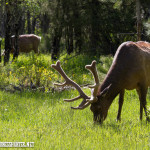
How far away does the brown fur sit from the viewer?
17.9ft

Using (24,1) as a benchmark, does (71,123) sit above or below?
below

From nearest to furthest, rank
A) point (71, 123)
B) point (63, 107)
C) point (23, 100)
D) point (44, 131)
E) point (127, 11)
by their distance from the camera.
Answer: point (44, 131) → point (71, 123) → point (63, 107) → point (23, 100) → point (127, 11)

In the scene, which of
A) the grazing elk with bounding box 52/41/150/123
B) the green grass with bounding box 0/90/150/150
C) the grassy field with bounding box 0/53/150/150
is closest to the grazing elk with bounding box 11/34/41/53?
the grassy field with bounding box 0/53/150/150

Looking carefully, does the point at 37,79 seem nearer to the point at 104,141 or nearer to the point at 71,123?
the point at 71,123

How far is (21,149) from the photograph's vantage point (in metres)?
4.09

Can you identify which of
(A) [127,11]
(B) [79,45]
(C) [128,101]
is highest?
(A) [127,11]

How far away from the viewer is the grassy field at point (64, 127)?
437 centimetres

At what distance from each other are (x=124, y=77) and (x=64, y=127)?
1.48 metres

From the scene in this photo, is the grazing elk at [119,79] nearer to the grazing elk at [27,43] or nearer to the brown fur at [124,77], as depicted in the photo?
the brown fur at [124,77]

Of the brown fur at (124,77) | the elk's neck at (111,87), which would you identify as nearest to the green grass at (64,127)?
the brown fur at (124,77)

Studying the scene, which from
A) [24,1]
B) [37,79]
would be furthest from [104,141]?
[24,1]

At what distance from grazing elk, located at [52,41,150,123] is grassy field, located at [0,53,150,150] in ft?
1.21

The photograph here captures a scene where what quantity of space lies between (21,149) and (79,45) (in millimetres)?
11551

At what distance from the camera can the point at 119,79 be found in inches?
222
